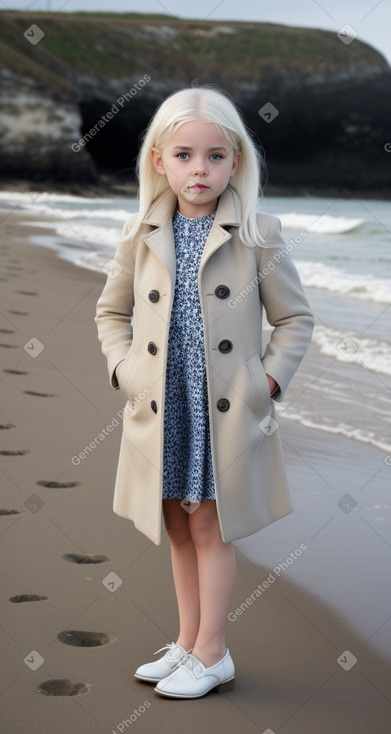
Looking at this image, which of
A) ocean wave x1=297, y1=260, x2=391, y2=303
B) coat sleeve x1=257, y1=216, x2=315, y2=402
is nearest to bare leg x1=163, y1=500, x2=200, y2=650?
coat sleeve x1=257, y1=216, x2=315, y2=402

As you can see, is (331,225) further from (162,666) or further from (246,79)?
(246,79)

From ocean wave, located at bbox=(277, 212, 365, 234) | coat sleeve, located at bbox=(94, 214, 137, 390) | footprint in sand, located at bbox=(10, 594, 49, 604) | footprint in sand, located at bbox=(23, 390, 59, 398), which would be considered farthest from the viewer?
ocean wave, located at bbox=(277, 212, 365, 234)

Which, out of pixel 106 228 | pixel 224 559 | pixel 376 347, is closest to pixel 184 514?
pixel 224 559

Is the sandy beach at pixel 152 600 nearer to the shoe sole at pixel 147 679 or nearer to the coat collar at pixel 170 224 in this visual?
the shoe sole at pixel 147 679

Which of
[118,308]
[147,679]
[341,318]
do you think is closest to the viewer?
[147,679]

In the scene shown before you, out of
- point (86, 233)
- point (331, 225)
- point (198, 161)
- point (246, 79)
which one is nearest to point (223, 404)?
point (198, 161)

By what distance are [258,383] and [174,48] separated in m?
52.6

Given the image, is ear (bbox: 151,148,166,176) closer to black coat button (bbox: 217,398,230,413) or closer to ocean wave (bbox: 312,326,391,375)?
black coat button (bbox: 217,398,230,413)

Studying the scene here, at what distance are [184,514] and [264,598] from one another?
58 cm

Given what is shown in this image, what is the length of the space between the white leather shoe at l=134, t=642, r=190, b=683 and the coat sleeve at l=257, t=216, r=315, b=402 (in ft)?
2.37

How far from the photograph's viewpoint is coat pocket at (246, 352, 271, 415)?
2.53 m

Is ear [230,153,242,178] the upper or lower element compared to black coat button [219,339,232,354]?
upper

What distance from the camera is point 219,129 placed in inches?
98.0

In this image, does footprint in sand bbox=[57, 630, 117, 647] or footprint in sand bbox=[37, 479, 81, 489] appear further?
footprint in sand bbox=[37, 479, 81, 489]
